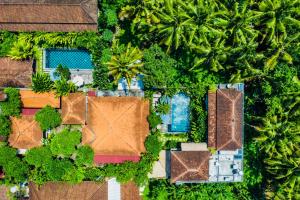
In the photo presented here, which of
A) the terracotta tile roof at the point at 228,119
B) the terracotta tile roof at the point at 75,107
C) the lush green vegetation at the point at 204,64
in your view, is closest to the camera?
the lush green vegetation at the point at 204,64

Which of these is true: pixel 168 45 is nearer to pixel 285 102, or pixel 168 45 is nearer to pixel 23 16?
pixel 285 102

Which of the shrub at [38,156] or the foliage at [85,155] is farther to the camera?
the shrub at [38,156]

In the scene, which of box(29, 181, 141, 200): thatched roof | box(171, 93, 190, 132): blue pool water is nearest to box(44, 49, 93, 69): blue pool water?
box(171, 93, 190, 132): blue pool water

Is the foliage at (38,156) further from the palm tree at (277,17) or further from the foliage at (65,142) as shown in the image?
the palm tree at (277,17)

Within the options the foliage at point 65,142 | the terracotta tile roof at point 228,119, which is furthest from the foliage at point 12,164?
the terracotta tile roof at point 228,119

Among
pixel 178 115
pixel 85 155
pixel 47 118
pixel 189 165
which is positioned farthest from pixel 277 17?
pixel 47 118

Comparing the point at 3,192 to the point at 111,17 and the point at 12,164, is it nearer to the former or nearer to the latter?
the point at 12,164

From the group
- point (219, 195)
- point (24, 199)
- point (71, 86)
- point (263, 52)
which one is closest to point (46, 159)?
point (24, 199)
